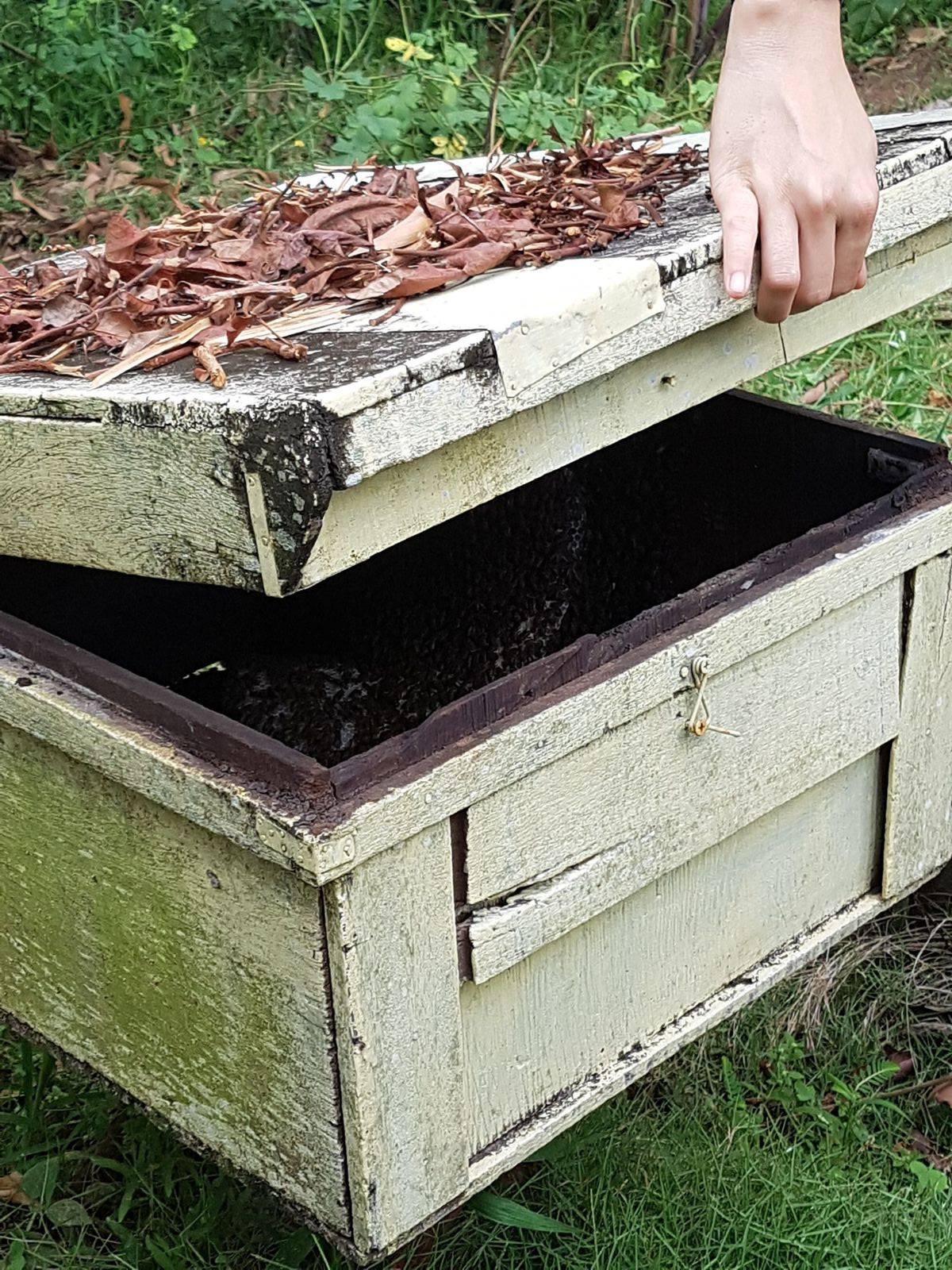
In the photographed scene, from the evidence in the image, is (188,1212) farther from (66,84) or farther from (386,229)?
(66,84)

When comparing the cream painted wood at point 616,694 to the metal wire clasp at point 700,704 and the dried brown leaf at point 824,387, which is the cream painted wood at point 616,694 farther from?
the dried brown leaf at point 824,387

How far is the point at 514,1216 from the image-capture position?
6.46 feet

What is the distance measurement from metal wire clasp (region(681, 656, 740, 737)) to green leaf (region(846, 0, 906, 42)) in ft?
12.0

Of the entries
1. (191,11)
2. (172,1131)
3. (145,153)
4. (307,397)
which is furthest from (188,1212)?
(191,11)

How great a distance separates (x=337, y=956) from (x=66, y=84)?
3795mm

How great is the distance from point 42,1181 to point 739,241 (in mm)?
1569

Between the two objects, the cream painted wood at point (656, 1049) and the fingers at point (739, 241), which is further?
the cream painted wood at point (656, 1049)

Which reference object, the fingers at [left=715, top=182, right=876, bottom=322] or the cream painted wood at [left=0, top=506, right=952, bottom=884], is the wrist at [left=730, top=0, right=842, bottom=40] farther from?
the cream painted wood at [left=0, top=506, right=952, bottom=884]

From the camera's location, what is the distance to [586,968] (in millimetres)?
1620

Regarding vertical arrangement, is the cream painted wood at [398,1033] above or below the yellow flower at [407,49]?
below

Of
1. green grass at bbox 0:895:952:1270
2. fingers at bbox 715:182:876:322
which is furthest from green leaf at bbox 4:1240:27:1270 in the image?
fingers at bbox 715:182:876:322

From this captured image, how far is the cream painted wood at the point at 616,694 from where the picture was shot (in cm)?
132

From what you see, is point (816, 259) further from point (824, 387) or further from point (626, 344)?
point (824, 387)

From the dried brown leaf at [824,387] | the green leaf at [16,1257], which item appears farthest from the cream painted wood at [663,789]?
the dried brown leaf at [824,387]
